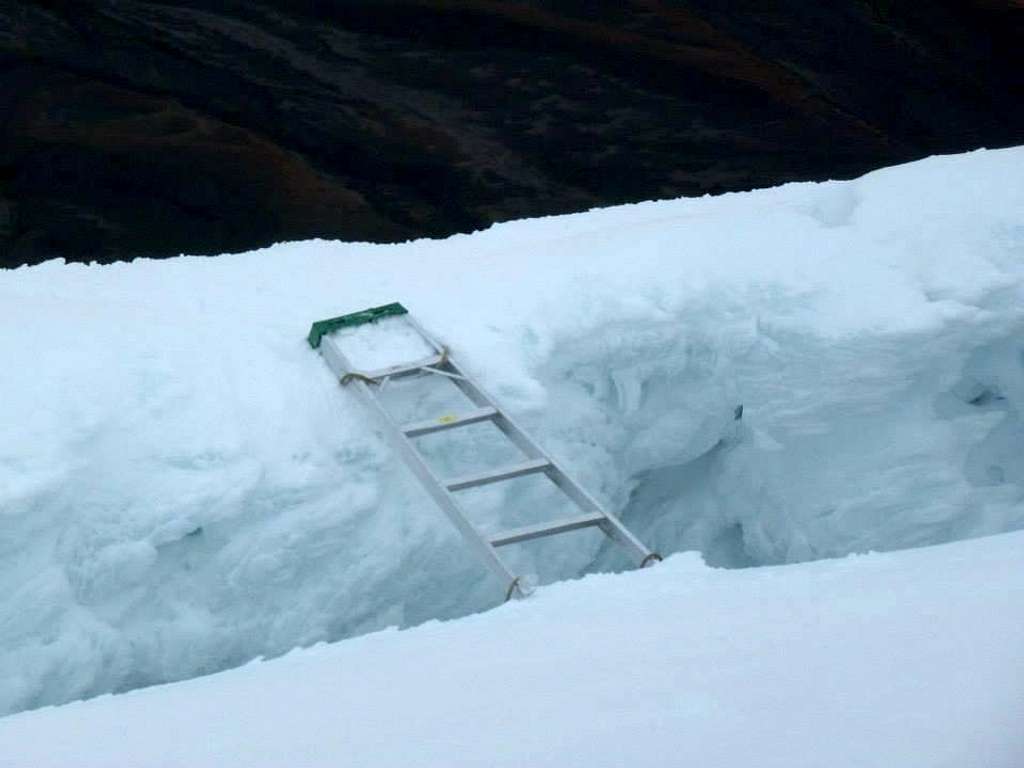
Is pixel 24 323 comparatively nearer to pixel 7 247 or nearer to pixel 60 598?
pixel 60 598

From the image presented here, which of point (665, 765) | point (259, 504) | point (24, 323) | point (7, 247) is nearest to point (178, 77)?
point (7, 247)

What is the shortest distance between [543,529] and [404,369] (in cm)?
77

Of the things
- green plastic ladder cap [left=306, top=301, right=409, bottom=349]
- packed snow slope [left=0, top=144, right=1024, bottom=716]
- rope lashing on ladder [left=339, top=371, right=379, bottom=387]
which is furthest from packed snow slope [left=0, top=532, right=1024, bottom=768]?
green plastic ladder cap [left=306, top=301, right=409, bottom=349]

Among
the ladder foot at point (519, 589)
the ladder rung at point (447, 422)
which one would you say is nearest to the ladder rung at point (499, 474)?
the ladder rung at point (447, 422)

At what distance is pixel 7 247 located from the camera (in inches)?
287

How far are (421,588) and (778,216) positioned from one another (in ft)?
6.64

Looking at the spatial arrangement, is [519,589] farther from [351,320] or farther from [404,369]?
[351,320]

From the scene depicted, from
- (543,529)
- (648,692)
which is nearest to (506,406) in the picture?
(543,529)

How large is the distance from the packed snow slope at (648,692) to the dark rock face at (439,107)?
576cm

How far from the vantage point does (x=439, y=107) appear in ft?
26.4

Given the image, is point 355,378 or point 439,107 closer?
point 355,378

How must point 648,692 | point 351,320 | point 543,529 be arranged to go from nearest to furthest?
point 648,692
point 543,529
point 351,320

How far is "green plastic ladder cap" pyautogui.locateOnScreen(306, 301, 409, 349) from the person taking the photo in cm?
336

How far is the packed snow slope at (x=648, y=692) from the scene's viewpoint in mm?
1517
